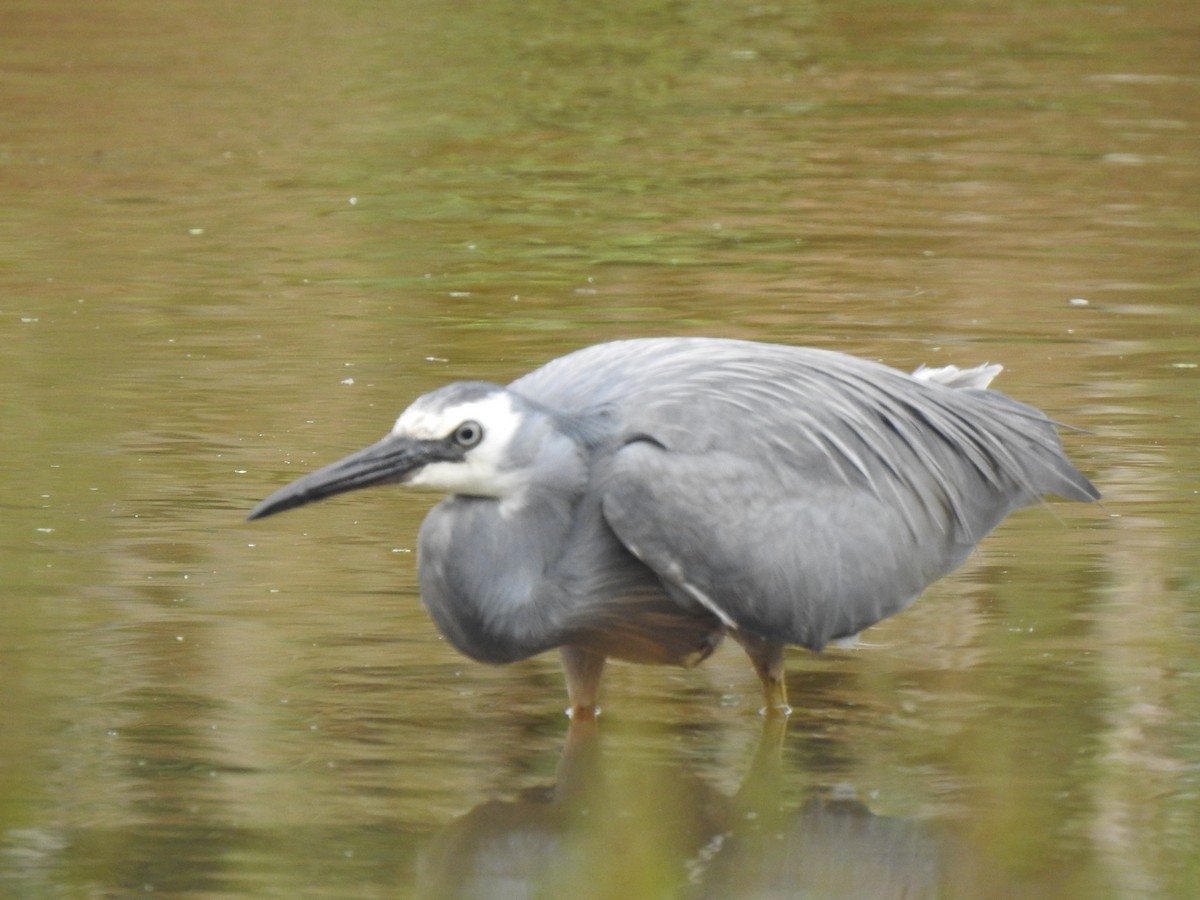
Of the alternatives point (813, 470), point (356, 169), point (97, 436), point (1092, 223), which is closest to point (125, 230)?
point (356, 169)

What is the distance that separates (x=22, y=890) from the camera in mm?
5023

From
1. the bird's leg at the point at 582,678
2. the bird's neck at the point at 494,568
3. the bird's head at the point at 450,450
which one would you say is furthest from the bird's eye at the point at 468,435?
the bird's leg at the point at 582,678

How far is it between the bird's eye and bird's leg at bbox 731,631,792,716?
3.14 ft

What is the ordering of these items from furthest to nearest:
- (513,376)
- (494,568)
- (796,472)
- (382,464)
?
(513,376), (796,472), (494,568), (382,464)

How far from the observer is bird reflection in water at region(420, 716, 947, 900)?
509 cm

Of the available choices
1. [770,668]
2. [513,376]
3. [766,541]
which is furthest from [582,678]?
[513,376]

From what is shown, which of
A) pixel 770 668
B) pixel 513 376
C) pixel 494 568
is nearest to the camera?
pixel 494 568

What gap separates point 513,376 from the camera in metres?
9.48

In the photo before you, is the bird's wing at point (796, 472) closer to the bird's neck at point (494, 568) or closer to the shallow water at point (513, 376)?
the bird's neck at point (494, 568)

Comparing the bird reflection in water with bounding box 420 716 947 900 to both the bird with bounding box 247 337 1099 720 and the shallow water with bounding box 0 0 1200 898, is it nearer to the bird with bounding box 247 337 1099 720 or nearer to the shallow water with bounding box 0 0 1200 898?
the shallow water with bounding box 0 0 1200 898

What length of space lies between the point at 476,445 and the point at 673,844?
3.33ft

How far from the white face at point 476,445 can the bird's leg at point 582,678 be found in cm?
77

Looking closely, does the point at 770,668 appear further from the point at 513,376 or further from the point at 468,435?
the point at 513,376

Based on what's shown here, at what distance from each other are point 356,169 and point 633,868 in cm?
1002
